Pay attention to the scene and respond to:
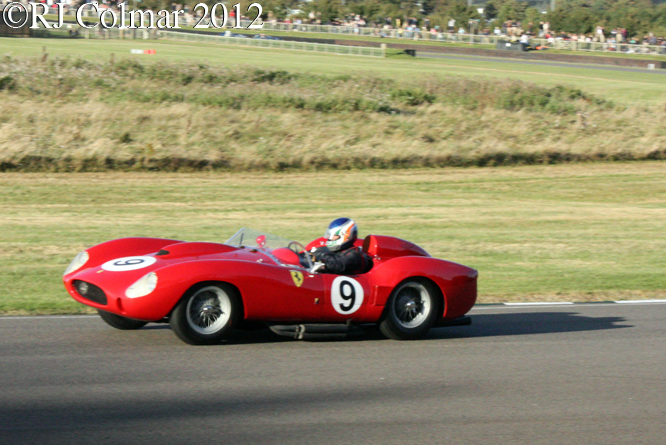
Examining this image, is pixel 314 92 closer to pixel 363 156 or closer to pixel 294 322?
pixel 363 156

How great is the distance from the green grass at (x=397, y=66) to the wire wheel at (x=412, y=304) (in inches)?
1053

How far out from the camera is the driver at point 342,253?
715 centimetres

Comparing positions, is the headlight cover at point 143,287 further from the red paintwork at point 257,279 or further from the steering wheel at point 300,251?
the steering wheel at point 300,251

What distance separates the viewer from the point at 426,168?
72.4 ft

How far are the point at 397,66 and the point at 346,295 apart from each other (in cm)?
3724

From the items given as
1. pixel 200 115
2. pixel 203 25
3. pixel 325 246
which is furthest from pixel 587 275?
pixel 203 25

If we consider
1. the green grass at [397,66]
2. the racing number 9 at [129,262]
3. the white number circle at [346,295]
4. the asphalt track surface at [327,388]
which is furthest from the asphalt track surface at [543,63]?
the racing number 9 at [129,262]

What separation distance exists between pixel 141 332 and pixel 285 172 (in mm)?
13668

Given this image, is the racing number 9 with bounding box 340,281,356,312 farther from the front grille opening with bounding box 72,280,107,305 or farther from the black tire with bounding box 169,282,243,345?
the front grille opening with bounding box 72,280,107,305

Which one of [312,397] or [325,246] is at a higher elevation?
[325,246]

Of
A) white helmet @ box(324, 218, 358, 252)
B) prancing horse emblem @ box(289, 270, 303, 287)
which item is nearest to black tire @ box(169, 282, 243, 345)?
prancing horse emblem @ box(289, 270, 303, 287)

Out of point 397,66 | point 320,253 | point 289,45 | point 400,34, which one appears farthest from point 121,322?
point 400,34

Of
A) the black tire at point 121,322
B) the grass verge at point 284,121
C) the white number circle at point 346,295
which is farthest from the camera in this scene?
the grass verge at point 284,121

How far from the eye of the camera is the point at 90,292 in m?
6.37
